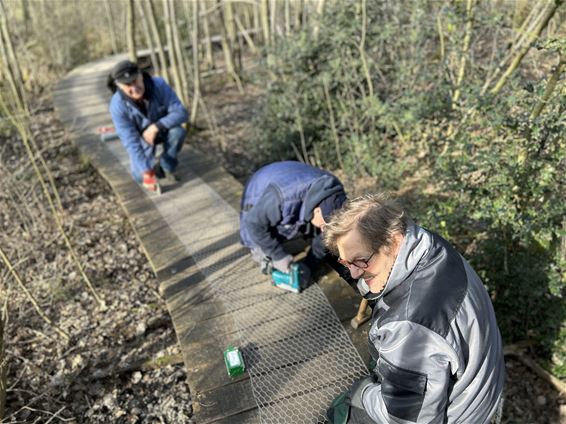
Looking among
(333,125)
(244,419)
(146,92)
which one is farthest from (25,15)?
(244,419)

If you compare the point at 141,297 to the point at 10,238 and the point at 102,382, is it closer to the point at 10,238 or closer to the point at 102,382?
the point at 102,382

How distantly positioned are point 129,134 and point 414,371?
4.05 metres

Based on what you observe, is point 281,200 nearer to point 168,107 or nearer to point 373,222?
point 373,222

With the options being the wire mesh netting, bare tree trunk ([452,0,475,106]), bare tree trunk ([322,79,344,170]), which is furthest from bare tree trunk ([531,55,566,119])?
bare tree trunk ([322,79,344,170])

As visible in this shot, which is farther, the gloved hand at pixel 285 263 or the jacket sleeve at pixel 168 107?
the jacket sleeve at pixel 168 107

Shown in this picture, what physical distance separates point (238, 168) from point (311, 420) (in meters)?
4.76

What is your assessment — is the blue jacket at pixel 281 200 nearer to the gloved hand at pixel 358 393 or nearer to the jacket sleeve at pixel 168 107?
the gloved hand at pixel 358 393

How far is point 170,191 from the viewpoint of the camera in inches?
195

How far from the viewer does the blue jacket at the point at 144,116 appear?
4.60m

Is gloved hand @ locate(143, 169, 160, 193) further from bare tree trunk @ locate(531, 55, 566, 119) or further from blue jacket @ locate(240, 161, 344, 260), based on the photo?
bare tree trunk @ locate(531, 55, 566, 119)

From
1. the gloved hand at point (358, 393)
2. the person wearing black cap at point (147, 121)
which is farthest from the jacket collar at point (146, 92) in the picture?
the gloved hand at point (358, 393)

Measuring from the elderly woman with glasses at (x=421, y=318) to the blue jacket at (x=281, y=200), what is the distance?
3.65 ft

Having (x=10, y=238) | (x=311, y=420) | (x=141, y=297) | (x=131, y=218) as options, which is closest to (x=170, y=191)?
(x=131, y=218)

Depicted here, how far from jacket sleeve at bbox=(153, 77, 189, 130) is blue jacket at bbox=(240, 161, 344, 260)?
2.07 meters
